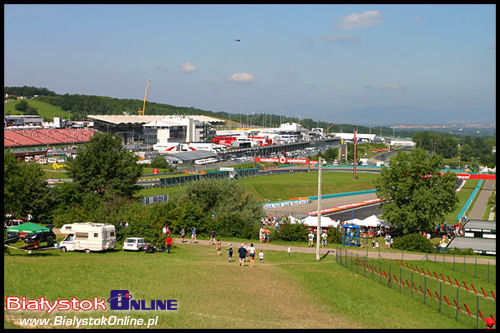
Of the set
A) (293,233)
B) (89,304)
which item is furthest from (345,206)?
(89,304)

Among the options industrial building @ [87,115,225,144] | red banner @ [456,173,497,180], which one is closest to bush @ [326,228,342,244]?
red banner @ [456,173,497,180]

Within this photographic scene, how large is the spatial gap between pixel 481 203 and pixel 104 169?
54.8 metres

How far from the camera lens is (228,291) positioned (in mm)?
21188

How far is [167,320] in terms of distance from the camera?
1662cm

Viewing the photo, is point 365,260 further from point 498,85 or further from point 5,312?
point 5,312

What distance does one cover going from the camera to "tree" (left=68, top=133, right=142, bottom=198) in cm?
4838

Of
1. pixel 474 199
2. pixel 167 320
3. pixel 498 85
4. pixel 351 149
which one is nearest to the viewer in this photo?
pixel 498 85

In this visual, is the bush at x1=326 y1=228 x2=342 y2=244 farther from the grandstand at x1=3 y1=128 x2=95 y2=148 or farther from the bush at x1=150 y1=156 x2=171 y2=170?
the grandstand at x1=3 y1=128 x2=95 y2=148

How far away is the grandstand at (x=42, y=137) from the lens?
126m

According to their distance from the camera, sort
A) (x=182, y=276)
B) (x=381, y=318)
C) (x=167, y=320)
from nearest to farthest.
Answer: (x=167, y=320) < (x=381, y=318) < (x=182, y=276)

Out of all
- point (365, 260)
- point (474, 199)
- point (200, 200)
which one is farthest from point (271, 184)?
point (365, 260)

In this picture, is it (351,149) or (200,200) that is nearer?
(200,200)

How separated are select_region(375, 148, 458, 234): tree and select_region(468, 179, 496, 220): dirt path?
17173 mm

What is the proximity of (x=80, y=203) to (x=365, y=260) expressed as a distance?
91.9 feet
